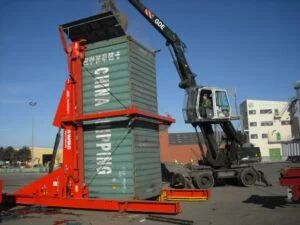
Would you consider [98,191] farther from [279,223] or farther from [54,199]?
[279,223]

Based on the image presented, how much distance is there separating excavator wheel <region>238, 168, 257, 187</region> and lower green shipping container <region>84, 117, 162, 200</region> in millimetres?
9229

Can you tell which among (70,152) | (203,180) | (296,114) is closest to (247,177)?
(203,180)

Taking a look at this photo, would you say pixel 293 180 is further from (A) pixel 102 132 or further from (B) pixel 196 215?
(A) pixel 102 132

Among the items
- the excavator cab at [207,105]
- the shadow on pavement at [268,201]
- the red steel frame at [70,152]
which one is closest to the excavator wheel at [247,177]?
the excavator cab at [207,105]

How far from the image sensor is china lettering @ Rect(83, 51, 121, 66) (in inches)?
451

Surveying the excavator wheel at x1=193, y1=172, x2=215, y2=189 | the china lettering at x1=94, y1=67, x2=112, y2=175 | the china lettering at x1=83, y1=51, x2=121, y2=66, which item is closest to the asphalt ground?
the china lettering at x1=94, y1=67, x2=112, y2=175

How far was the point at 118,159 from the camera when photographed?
36.2 ft

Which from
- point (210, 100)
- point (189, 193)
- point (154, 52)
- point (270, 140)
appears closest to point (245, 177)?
point (210, 100)

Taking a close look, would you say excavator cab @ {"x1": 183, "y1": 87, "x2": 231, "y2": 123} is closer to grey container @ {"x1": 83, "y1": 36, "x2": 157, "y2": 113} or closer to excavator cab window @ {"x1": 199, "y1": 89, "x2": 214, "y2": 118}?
excavator cab window @ {"x1": 199, "y1": 89, "x2": 214, "y2": 118}

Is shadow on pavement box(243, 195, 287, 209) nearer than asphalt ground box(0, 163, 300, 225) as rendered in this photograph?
No

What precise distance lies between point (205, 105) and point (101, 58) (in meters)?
9.69

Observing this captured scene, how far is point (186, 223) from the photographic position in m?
9.09

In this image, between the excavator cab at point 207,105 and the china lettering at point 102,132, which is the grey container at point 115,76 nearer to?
the china lettering at point 102,132

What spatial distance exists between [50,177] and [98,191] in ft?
4.90
